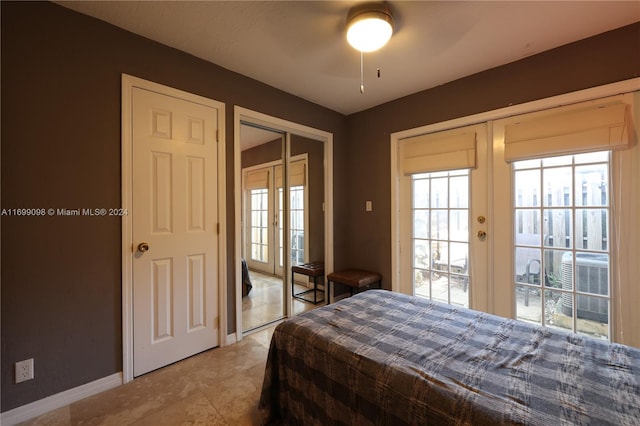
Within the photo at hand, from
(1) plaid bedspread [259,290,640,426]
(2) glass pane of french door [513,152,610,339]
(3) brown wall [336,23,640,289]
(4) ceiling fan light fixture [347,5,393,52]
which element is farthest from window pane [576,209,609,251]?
(4) ceiling fan light fixture [347,5,393,52]

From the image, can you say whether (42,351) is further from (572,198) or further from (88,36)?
(572,198)

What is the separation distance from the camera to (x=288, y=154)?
3031 millimetres

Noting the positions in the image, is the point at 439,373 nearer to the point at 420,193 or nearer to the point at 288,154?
the point at 420,193

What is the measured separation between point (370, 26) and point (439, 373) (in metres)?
1.91

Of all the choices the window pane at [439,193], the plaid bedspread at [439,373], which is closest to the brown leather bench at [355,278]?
the window pane at [439,193]

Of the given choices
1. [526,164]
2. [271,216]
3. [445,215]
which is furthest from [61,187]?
[526,164]

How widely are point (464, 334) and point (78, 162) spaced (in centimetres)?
249

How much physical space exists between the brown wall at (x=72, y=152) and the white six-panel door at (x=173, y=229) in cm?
14

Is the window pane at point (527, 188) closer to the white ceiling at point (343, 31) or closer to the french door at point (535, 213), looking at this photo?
the french door at point (535, 213)

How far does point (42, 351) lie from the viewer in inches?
62.0

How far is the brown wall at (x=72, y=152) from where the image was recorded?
59.1 inches

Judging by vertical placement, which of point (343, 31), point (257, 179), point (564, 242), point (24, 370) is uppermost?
point (343, 31)

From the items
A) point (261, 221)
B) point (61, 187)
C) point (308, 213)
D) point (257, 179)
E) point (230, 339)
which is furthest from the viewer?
point (261, 221)

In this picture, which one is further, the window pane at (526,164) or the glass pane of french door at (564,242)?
the window pane at (526,164)
